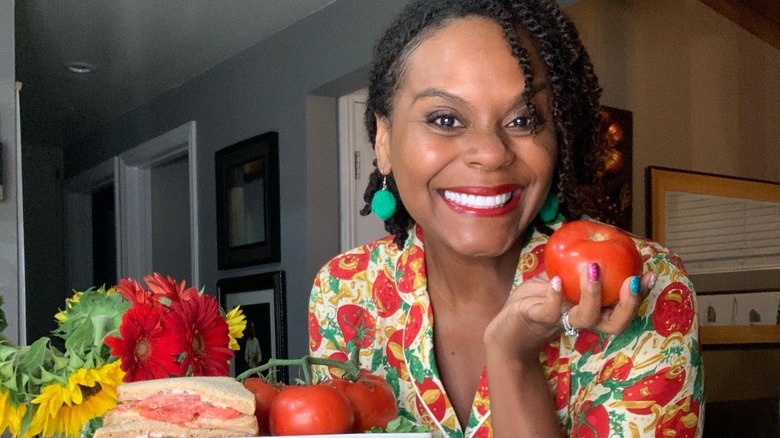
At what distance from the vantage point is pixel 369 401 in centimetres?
71

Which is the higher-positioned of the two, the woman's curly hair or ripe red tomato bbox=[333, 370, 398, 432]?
the woman's curly hair

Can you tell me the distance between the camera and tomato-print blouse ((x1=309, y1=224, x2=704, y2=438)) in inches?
35.7

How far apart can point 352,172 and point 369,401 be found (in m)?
2.17

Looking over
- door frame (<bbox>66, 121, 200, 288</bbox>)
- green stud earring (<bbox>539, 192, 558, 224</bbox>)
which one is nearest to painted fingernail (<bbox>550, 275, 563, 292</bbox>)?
green stud earring (<bbox>539, 192, 558, 224</bbox>)

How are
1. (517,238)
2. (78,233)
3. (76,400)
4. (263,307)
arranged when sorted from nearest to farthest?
(76,400), (517,238), (263,307), (78,233)

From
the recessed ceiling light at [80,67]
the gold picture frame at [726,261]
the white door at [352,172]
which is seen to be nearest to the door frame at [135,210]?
the recessed ceiling light at [80,67]

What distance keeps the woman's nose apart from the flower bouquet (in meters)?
0.32

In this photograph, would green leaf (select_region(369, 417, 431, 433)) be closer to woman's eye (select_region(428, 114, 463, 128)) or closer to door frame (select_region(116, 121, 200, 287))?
woman's eye (select_region(428, 114, 463, 128))

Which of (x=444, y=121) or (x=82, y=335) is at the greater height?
(x=444, y=121)

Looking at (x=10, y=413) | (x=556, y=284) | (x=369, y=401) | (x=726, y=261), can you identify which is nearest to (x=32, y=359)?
(x=10, y=413)

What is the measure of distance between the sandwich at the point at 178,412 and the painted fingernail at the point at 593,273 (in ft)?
1.07

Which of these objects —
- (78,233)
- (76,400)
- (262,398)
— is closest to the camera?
(76,400)

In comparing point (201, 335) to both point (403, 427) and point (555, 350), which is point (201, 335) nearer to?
point (403, 427)

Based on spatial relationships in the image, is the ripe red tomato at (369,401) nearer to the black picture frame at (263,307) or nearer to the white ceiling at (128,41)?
the black picture frame at (263,307)
